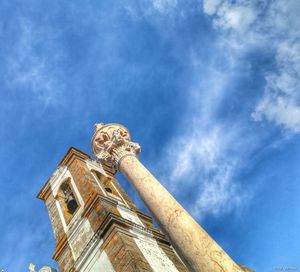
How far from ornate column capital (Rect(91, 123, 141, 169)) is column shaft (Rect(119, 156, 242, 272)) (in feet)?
2.99

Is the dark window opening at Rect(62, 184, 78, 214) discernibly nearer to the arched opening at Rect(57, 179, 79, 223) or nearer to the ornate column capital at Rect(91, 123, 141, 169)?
the arched opening at Rect(57, 179, 79, 223)

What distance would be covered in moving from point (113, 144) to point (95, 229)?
2.96 meters

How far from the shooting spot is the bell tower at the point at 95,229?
9.21 m

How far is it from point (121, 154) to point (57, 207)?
650 centimetres

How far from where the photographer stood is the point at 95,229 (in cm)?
1055

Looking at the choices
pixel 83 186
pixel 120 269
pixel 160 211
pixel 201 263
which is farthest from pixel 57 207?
pixel 201 263

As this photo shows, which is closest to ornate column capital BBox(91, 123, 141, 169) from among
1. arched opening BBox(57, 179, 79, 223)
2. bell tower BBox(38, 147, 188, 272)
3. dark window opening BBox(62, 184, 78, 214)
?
bell tower BBox(38, 147, 188, 272)

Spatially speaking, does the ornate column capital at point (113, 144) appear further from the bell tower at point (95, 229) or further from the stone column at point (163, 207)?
the bell tower at point (95, 229)

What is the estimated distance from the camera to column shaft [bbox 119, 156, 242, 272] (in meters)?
5.41

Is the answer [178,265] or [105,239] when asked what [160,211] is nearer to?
[105,239]

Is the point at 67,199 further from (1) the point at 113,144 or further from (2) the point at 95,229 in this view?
(1) the point at 113,144

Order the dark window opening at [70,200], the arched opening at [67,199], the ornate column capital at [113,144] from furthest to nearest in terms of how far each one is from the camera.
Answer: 1. the dark window opening at [70,200]
2. the arched opening at [67,199]
3. the ornate column capital at [113,144]

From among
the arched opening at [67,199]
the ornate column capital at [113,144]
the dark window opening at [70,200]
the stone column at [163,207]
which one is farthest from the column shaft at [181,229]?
the dark window opening at [70,200]

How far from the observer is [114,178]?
17.1 meters
